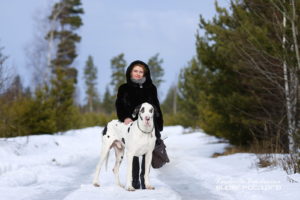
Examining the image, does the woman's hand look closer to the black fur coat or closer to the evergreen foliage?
the black fur coat

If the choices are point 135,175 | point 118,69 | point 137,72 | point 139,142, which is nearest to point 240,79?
point 137,72

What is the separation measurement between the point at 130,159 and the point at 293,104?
6.05 m

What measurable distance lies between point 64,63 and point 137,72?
87.3 ft

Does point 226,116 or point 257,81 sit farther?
point 226,116

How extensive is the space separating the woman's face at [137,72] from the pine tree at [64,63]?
48.2ft

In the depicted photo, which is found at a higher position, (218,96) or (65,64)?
(65,64)

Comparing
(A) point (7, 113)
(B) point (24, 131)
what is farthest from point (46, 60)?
(A) point (7, 113)

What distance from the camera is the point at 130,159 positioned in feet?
17.5

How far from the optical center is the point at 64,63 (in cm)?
3141

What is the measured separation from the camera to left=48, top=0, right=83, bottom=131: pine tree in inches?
798

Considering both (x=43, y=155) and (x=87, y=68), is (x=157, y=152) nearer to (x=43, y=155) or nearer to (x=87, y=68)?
(x=43, y=155)

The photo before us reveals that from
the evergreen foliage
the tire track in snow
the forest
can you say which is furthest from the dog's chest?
the evergreen foliage

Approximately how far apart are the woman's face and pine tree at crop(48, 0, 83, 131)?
14.7 m

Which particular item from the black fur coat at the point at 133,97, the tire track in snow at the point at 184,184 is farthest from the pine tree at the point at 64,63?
the black fur coat at the point at 133,97
